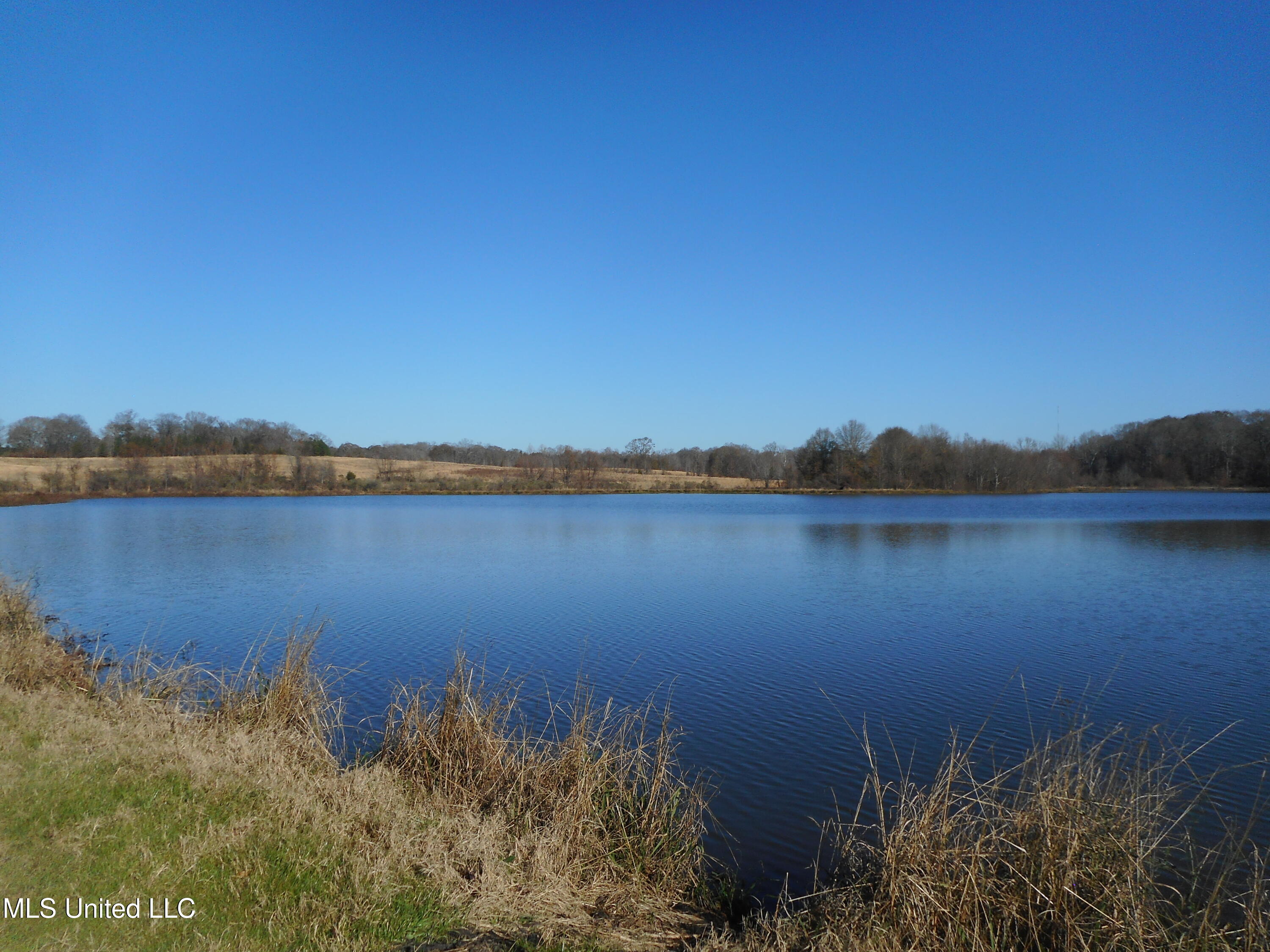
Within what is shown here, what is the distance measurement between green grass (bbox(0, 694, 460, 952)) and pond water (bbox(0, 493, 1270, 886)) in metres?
3.33

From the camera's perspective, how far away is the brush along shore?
4.47 metres

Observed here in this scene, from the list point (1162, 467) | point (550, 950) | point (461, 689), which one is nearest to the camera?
Answer: point (550, 950)

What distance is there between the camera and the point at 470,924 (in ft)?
15.8

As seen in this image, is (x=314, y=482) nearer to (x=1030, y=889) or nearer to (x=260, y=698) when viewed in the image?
(x=260, y=698)

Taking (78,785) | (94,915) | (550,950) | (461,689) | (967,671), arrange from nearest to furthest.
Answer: (94,915), (550,950), (78,785), (461,689), (967,671)

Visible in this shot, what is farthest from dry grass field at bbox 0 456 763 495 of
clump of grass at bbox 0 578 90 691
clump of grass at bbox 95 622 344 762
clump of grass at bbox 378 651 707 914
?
clump of grass at bbox 378 651 707 914

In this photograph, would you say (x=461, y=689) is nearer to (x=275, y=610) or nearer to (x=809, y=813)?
(x=809, y=813)

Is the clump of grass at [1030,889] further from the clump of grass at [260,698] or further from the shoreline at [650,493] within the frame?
the shoreline at [650,493]

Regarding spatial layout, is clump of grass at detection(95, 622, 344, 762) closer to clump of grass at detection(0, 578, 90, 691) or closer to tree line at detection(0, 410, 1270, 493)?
clump of grass at detection(0, 578, 90, 691)

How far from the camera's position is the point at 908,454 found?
85125mm

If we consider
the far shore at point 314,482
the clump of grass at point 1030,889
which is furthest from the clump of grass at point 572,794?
the far shore at point 314,482

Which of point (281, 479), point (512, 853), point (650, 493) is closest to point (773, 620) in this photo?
point (512, 853)

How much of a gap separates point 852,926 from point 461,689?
413 centimetres

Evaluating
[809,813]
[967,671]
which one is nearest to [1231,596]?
[967,671]
